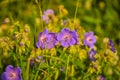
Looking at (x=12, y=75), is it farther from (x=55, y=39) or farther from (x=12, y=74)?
(x=55, y=39)

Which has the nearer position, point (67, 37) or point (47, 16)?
point (67, 37)

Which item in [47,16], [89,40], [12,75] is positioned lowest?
[12,75]

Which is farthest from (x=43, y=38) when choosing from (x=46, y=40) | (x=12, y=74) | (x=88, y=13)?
(x=88, y=13)

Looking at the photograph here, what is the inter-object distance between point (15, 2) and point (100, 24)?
2.83 feet

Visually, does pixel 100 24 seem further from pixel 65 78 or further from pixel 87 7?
pixel 65 78

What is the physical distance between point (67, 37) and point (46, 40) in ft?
0.38

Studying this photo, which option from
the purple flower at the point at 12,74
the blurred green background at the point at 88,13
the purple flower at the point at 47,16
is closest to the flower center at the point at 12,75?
the purple flower at the point at 12,74

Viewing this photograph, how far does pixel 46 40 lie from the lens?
243 centimetres

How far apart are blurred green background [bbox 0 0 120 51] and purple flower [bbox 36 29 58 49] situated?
1.80 m

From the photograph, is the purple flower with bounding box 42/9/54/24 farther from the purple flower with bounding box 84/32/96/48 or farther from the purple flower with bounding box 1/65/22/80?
the purple flower with bounding box 1/65/22/80

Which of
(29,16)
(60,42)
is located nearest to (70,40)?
(60,42)

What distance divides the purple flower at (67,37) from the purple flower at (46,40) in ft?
0.10

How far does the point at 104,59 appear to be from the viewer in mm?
2535

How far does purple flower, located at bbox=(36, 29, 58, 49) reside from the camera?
2.43 meters
